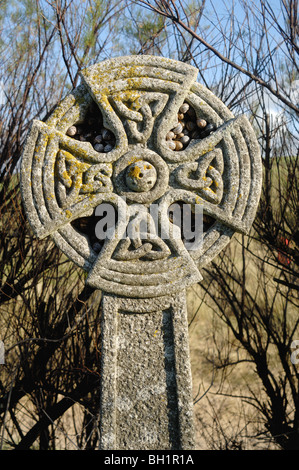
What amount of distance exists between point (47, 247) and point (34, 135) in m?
2.17

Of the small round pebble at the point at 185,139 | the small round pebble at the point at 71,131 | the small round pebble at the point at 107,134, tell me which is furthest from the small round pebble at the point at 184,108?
the small round pebble at the point at 71,131

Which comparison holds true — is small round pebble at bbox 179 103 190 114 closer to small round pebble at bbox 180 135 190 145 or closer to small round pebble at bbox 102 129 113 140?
small round pebble at bbox 180 135 190 145

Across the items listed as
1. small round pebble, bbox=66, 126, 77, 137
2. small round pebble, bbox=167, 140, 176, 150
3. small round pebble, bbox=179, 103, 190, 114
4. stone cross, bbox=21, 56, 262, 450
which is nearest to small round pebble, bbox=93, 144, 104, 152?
stone cross, bbox=21, 56, 262, 450

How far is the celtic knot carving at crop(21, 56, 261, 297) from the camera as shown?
2697 millimetres

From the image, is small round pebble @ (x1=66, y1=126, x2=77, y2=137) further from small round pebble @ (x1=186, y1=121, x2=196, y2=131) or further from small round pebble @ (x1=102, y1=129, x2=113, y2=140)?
small round pebble @ (x1=186, y1=121, x2=196, y2=131)

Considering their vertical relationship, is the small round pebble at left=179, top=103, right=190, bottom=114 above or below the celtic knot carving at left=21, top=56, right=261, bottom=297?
above

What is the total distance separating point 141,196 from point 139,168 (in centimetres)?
16

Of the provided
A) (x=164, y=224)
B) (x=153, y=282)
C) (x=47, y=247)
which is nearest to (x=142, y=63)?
(x=164, y=224)

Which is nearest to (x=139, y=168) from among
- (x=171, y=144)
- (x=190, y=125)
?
(x=171, y=144)

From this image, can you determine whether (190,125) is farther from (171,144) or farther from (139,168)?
(139,168)

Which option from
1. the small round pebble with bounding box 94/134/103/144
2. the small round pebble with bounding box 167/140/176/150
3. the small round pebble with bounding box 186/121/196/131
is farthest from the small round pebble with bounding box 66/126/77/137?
the small round pebble with bounding box 186/121/196/131

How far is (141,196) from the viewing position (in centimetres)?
274

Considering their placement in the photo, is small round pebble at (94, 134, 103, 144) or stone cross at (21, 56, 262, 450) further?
small round pebble at (94, 134, 103, 144)

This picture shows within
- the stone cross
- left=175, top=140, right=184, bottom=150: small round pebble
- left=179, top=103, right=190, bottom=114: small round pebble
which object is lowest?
the stone cross
